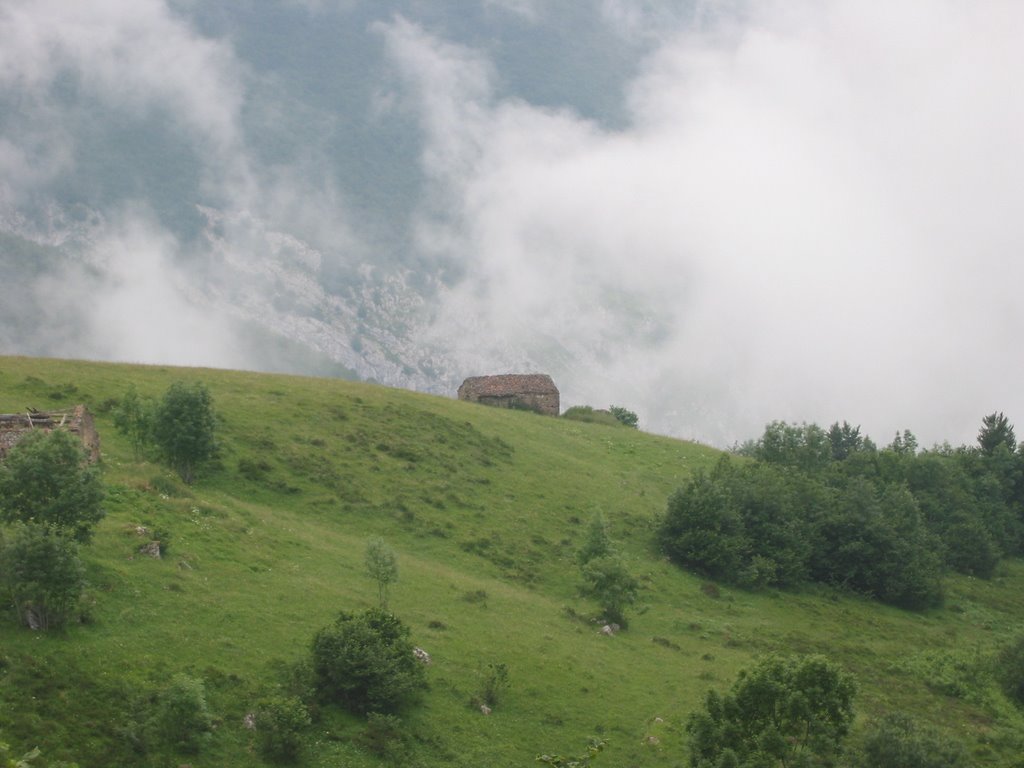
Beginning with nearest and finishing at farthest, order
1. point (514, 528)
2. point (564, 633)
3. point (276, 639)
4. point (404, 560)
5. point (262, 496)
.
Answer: point (276, 639), point (564, 633), point (404, 560), point (262, 496), point (514, 528)

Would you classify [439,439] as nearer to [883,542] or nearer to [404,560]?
[404,560]

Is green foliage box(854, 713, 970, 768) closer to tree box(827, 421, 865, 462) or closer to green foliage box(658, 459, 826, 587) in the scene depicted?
green foliage box(658, 459, 826, 587)

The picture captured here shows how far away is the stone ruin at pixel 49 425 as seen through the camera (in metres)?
42.4

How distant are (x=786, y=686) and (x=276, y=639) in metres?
17.0

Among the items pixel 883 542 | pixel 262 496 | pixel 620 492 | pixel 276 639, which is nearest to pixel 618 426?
pixel 620 492

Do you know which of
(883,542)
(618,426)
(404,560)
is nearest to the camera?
(404,560)

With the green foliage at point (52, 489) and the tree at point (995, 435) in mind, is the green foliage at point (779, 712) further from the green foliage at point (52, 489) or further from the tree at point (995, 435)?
the tree at point (995, 435)

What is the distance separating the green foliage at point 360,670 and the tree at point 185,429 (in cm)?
2075

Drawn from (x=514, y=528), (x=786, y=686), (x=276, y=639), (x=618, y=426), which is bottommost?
(x=276, y=639)

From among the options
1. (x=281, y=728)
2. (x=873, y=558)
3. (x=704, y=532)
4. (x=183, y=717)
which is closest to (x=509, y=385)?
(x=704, y=532)

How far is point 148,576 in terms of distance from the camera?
120 feet

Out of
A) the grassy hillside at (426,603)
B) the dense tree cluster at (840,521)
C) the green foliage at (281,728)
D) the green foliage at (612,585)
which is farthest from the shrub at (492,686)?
the dense tree cluster at (840,521)

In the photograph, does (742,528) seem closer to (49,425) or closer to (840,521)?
(840,521)

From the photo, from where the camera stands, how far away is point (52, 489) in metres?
34.7
